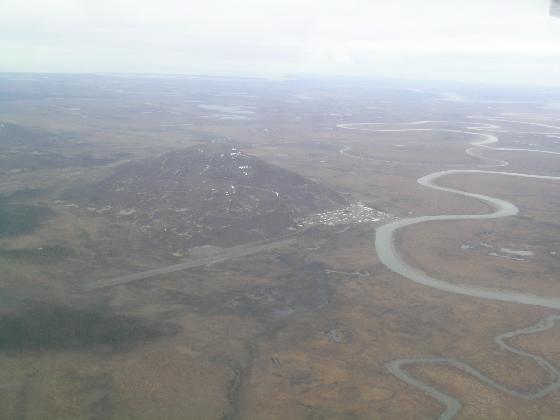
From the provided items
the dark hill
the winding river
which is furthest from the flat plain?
the winding river

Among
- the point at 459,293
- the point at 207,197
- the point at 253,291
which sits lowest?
the point at 459,293

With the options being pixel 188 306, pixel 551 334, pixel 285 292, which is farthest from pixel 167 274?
pixel 551 334

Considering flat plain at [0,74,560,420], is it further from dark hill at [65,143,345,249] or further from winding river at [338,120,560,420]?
winding river at [338,120,560,420]

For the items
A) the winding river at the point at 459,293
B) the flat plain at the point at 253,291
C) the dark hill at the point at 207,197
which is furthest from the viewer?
the dark hill at the point at 207,197

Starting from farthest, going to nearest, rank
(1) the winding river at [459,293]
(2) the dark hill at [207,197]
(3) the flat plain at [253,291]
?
1. (2) the dark hill at [207,197]
2. (1) the winding river at [459,293]
3. (3) the flat plain at [253,291]

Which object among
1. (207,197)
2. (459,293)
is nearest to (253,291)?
(459,293)

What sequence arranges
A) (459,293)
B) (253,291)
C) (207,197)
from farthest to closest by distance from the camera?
(207,197)
(459,293)
(253,291)

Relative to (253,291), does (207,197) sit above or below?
above

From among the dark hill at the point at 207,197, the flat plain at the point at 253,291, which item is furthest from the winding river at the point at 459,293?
the dark hill at the point at 207,197

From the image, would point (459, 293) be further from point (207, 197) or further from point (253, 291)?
point (207, 197)

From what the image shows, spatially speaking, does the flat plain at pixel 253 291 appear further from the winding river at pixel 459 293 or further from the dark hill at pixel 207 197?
the winding river at pixel 459 293

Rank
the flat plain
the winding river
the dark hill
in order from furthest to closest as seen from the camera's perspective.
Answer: the dark hill
the winding river
the flat plain
